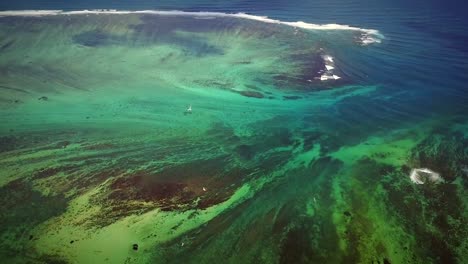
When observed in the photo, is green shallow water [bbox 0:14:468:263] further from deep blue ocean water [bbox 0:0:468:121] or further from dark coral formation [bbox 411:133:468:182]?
deep blue ocean water [bbox 0:0:468:121]

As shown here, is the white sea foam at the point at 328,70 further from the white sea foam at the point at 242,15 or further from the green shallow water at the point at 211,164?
the white sea foam at the point at 242,15

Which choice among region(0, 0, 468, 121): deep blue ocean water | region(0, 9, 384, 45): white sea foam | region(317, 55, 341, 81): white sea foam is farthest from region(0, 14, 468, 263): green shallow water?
region(0, 9, 384, 45): white sea foam

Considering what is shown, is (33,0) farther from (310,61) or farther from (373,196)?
(373,196)

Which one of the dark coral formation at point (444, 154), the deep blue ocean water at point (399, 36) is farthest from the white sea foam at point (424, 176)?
the deep blue ocean water at point (399, 36)

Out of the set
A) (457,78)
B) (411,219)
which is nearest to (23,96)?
(411,219)

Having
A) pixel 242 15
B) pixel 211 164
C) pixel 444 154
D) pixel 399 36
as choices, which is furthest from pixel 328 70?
pixel 242 15

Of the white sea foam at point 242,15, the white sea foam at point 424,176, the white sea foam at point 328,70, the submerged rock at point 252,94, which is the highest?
the white sea foam at point 242,15
